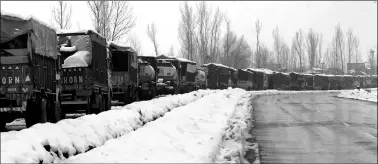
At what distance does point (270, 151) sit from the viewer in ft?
32.9

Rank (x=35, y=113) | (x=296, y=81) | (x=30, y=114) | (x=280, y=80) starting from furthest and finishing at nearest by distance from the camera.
Answer: 1. (x=296, y=81)
2. (x=280, y=80)
3. (x=35, y=113)
4. (x=30, y=114)

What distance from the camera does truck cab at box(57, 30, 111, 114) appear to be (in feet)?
57.6

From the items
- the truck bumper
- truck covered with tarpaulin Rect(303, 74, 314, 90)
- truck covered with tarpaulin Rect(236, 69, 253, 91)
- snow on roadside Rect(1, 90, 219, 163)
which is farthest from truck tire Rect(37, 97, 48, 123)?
→ truck covered with tarpaulin Rect(303, 74, 314, 90)

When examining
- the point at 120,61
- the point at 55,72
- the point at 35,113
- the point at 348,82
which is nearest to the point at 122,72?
the point at 120,61

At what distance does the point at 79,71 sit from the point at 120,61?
845 cm

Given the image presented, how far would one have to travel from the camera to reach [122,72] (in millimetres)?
26109

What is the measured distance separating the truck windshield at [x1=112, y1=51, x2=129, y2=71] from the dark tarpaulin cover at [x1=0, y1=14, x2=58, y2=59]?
1151 centimetres

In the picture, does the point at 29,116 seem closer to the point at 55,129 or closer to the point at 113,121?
the point at 113,121

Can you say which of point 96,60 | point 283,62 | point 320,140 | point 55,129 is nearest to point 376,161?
point 320,140

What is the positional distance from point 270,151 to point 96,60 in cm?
1060

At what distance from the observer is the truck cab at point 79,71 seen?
17562 mm

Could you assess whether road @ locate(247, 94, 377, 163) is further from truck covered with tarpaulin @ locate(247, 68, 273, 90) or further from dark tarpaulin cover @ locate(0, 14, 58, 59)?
truck covered with tarpaulin @ locate(247, 68, 273, 90)

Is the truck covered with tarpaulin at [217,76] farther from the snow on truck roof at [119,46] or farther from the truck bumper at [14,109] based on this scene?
the truck bumper at [14,109]

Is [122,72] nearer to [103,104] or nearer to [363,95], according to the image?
[103,104]
